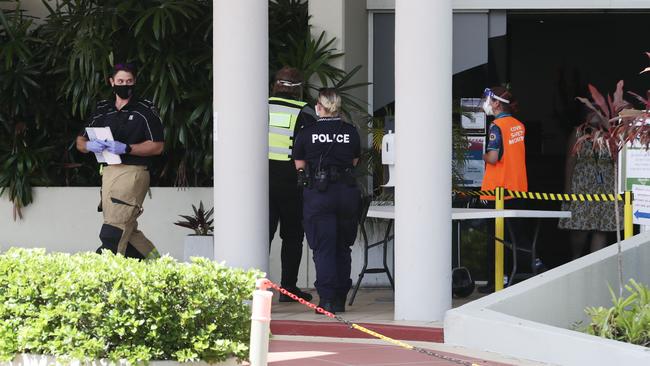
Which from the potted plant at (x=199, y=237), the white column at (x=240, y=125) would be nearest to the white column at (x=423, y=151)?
the white column at (x=240, y=125)

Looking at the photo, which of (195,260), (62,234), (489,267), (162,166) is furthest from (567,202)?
(195,260)

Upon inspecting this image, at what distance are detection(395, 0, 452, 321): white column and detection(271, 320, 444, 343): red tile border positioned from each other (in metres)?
0.35

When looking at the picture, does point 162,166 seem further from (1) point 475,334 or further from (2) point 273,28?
(1) point 475,334

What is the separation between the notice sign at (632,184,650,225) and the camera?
11.4 metres

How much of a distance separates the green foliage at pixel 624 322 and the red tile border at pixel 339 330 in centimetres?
125

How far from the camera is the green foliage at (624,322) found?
8527 mm

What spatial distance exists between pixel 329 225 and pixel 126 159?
2.03 meters

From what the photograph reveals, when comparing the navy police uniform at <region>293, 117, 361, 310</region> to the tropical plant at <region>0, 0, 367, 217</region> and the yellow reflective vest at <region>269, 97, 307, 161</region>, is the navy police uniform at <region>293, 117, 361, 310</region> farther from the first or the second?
the tropical plant at <region>0, 0, 367, 217</region>

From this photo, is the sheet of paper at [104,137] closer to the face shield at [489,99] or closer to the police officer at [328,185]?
the police officer at [328,185]

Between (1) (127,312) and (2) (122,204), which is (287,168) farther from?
(1) (127,312)

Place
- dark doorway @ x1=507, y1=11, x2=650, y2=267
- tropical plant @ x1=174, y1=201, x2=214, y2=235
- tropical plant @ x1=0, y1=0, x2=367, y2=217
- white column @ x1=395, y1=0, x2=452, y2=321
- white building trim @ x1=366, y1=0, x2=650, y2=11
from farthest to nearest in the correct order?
dark doorway @ x1=507, y1=11, x2=650, y2=267, white building trim @ x1=366, y1=0, x2=650, y2=11, tropical plant @ x1=0, y1=0, x2=367, y2=217, tropical plant @ x1=174, y1=201, x2=214, y2=235, white column @ x1=395, y1=0, x2=452, y2=321

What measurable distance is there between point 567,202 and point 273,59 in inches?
138

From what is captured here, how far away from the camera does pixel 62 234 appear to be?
1371cm

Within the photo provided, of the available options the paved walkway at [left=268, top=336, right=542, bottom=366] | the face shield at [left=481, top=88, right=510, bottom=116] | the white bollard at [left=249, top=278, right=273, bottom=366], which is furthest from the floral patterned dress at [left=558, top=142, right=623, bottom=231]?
the white bollard at [left=249, top=278, right=273, bottom=366]
